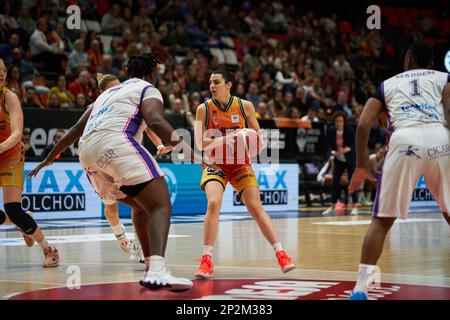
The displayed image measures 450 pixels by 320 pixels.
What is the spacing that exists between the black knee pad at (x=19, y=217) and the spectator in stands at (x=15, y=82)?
25.7 feet

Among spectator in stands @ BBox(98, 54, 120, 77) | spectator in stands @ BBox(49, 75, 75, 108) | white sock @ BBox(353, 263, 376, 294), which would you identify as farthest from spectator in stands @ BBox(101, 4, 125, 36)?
white sock @ BBox(353, 263, 376, 294)

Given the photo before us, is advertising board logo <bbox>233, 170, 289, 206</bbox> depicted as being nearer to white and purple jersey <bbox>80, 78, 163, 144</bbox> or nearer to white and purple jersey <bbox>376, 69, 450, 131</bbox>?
white and purple jersey <bbox>80, 78, 163, 144</bbox>

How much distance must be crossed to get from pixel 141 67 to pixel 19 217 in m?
2.49

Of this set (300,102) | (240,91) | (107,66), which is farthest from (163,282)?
(300,102)

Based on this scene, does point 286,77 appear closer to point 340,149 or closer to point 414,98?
point 340,149

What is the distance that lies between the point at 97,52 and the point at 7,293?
498 inches

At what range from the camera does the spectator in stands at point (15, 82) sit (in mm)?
15688

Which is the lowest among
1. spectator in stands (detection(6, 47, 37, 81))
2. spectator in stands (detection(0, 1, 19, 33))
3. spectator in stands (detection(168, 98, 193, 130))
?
spectator in stands (detection(168, 98, 193, 130))

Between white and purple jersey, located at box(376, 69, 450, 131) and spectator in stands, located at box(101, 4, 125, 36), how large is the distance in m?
15.3

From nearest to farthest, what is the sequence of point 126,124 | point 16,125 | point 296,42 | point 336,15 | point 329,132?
point 126,124, point 16,125, point 329,132, point 296,42, point 336,15

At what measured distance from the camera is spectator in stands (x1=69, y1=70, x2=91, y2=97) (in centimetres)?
1697

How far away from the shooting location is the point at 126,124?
6.26 meters

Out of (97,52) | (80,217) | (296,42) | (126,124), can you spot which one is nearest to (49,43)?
(97,52)
